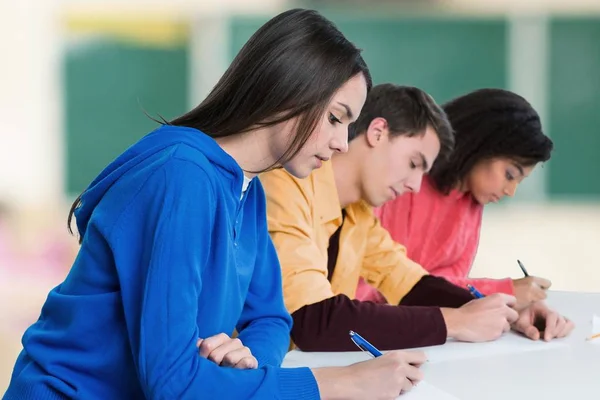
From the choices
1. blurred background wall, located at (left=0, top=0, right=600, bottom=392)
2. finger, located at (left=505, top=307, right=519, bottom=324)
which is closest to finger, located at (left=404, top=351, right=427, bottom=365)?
finger, located at (left=505, top=307, right=519, bottom=324)

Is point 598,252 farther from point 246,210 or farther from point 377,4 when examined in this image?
point 246,210

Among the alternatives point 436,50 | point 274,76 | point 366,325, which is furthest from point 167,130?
point 436,50

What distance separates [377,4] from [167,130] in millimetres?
5399

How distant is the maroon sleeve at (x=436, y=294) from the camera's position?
1.69 meters

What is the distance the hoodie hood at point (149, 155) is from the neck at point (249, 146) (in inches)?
2.3

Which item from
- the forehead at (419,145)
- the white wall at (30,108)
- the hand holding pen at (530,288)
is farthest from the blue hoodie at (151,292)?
the white wall at (30,108)

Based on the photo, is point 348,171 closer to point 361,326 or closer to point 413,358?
point 361,326

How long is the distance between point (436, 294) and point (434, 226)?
1.55ft

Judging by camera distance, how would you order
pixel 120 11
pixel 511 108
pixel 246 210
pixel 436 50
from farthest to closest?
pixel 120 11, pixel 436 50, pixel 511 108, pixel 246 210

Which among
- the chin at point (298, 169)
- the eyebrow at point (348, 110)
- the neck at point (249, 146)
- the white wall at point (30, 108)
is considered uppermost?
the eyebrow at point (348, 110)

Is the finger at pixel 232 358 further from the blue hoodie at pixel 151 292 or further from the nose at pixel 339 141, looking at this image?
the nose at pixel 339 141

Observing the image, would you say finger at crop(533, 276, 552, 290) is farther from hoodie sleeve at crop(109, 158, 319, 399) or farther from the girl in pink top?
hoodie sleeve at crop(109, 158, 319, 399)

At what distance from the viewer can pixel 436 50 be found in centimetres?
619

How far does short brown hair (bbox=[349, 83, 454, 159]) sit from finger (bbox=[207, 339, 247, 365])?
0.74 metres
